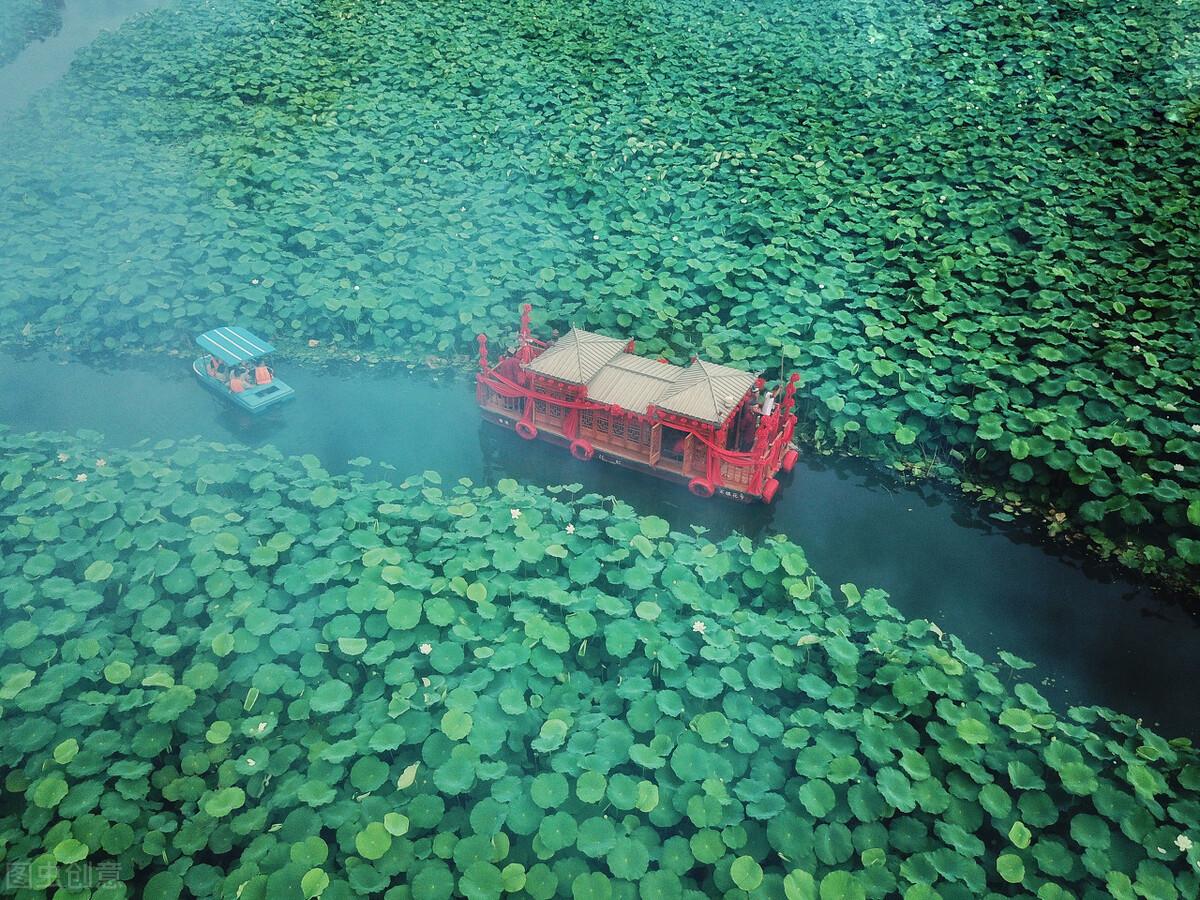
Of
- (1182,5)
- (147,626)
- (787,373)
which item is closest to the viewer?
(147,626)

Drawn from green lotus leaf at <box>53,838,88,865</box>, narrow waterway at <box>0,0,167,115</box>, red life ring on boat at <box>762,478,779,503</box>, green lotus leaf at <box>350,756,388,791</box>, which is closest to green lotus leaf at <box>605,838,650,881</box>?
green lotus leaf at <box>350,756,388,791</box>

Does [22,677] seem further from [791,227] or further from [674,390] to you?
[791,227]

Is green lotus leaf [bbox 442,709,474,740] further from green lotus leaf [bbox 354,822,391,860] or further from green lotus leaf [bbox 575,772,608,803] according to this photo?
green lotus leaf [bbox 575,772,608,803]

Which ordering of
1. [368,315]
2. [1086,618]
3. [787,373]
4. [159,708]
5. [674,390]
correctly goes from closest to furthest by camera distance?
[159,708] < [1086,618] < [674,390] < [787,373] < [368,315]

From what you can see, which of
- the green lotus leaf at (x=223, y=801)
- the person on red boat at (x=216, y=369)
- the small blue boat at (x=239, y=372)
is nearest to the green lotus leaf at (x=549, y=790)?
the green lotus leaf at (x=223, y=801)

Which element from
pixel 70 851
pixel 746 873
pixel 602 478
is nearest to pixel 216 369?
pixel 602 478

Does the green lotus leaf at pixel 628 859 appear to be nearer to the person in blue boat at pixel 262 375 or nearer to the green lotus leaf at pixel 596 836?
the green lotus leaf at pixel 596 836

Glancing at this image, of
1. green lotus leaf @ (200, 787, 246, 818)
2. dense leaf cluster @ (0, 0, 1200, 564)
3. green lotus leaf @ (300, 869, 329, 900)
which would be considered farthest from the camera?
dense leaf cluster @ (0, 0, 1200, 564)

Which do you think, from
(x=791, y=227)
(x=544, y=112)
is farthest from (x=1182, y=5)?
(x=544, y=112)
